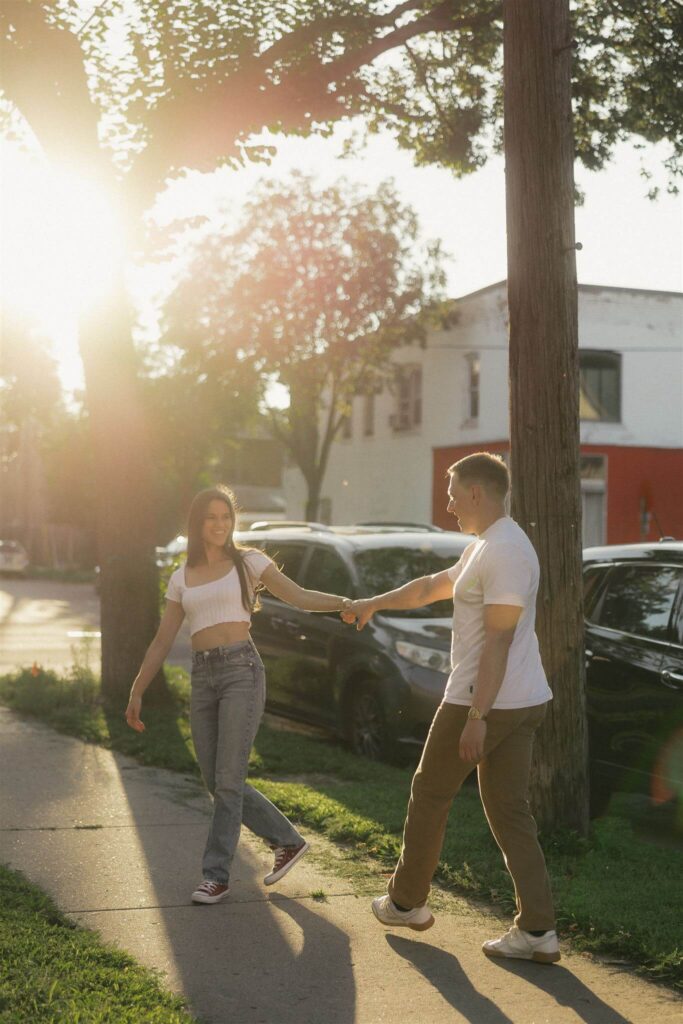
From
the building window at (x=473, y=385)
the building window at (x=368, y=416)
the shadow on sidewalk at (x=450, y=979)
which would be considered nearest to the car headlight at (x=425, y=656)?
the shadow on sidewalk at (x=450, y=979)

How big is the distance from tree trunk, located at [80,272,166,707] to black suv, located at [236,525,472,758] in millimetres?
1139

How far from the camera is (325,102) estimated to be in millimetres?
13125

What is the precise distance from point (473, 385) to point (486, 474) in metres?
31.1

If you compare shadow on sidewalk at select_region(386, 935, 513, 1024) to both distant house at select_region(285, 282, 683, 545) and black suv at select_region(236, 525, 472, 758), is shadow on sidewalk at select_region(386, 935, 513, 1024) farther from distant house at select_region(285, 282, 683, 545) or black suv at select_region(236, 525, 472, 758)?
distant house at select_region(285, 282, 683, 545)

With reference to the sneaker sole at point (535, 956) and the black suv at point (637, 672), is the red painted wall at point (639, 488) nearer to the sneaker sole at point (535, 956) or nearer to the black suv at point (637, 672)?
the black suv at point (637, 672)

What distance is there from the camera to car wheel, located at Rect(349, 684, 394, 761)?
32.9 ft

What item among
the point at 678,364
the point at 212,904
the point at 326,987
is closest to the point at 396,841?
the point at 212,904

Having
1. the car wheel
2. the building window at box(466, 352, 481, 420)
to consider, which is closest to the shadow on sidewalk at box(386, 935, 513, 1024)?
the car wheel

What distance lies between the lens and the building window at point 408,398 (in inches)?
1526

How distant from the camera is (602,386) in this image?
33219 millimetres

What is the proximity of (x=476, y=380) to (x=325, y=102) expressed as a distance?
2312 cm

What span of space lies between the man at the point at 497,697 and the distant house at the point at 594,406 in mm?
25719

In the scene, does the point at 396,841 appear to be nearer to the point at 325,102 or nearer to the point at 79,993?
the point at 79,993

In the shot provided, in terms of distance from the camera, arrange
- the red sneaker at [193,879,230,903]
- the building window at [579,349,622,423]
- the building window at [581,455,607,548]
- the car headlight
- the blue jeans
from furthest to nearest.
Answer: the building window at [579,349,622,423] < the building window at [581,455,607,548] < the car headlight < the blue jeans < the red sneaker at [193,879,230,903]
